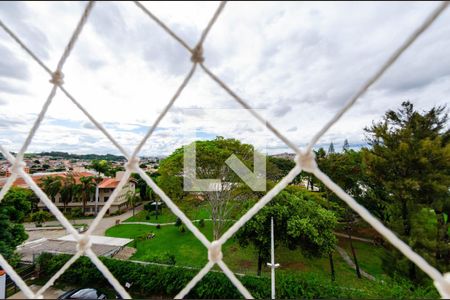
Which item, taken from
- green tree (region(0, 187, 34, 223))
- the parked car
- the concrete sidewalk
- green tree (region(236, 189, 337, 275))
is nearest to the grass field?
green tree (region(236, 189, 337, 275))

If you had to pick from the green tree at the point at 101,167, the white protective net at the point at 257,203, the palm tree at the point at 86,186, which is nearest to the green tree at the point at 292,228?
the white protective net at the point at 257,203

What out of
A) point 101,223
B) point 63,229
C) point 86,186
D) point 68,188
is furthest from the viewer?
point 101,223

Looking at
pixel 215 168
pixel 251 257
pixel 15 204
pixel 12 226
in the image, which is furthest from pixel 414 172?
pixel 15 204

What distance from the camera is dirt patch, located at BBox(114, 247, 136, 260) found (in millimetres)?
7619

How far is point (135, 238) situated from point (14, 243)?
3.75 meters

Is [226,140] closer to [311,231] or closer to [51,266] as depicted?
[311,231]

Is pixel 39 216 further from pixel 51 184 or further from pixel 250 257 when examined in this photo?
pixel 250 257

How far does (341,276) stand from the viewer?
245 inches

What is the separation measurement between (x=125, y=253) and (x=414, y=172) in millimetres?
7728

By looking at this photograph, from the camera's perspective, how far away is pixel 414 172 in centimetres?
446

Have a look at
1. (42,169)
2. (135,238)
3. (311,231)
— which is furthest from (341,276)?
(42,169)

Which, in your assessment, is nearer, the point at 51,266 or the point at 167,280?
the point at 167,280

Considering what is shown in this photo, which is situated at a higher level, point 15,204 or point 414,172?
point 414,172

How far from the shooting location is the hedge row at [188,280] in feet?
15.6
